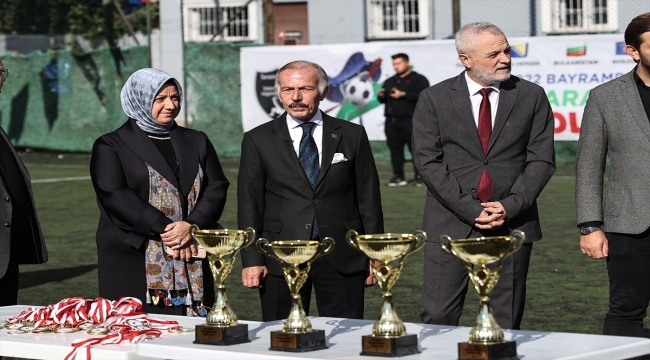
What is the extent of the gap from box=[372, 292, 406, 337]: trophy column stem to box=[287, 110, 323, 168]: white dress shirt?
1862mm

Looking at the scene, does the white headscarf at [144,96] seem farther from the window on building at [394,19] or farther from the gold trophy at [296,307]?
the window on building at [394,19]

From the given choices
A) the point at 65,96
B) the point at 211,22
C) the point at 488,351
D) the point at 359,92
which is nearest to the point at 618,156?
the point at 488,351

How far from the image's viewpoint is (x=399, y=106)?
18.0 meters

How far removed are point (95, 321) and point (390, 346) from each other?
59.4 inches

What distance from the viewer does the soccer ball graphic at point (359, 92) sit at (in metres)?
21.2

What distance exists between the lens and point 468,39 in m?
5.74

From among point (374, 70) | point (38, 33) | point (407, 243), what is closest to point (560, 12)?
point (374, 70)

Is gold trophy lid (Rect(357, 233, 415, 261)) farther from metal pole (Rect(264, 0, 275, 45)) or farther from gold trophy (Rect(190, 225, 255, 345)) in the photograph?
metal pole (Rect(264, 0, 275, 45))

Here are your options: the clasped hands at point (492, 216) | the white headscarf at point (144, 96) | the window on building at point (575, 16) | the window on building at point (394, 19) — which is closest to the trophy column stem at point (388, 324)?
the clasped hands at point (492, 216)

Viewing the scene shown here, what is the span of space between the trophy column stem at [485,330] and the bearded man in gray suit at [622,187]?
1.99 meters

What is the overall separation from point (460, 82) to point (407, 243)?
1916mm

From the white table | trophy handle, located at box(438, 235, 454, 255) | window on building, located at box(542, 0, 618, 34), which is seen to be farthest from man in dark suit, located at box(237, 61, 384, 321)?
window on building, located at box(542, 0, 618, 34)

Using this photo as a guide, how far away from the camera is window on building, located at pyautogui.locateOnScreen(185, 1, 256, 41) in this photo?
103ft

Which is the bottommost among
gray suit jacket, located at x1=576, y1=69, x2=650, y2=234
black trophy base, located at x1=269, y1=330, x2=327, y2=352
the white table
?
the white table
